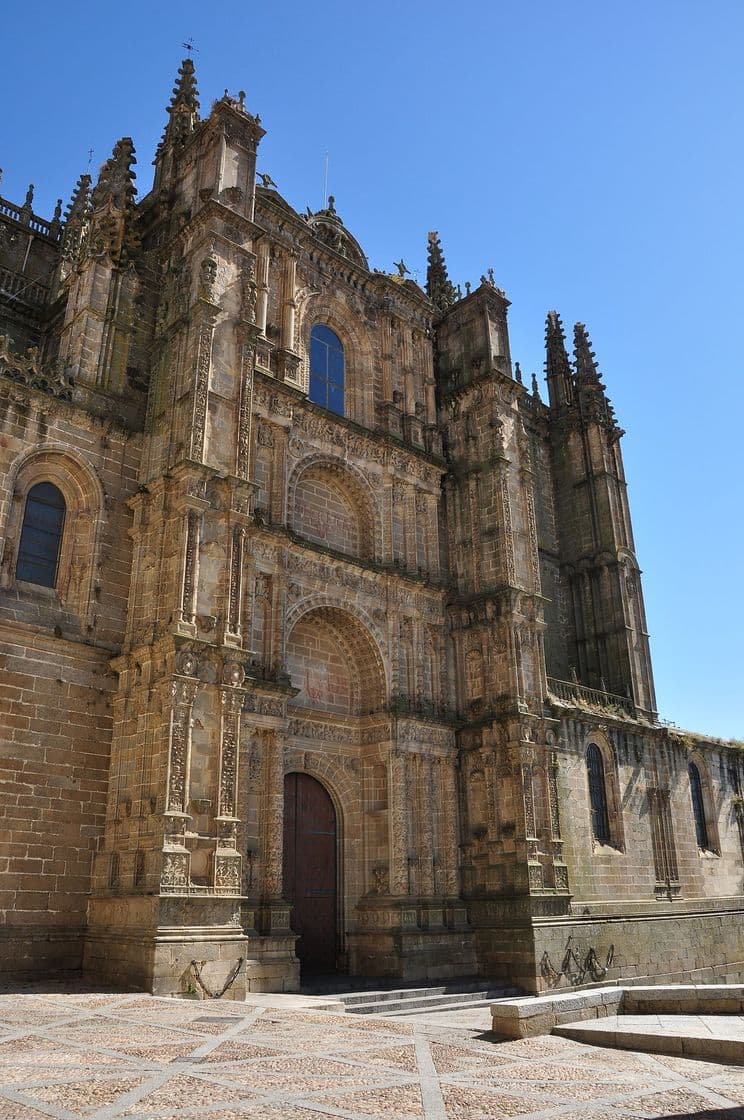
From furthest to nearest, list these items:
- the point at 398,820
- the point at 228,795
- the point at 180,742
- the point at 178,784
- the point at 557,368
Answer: the point at 557,368, the point at 398,820, the point at 228,795, the point at 180,742, the point at 178,784

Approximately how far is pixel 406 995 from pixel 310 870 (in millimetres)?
3371

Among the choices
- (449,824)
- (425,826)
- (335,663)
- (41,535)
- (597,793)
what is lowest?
(425,826)

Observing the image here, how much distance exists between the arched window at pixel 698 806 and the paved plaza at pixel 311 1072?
21952 mm

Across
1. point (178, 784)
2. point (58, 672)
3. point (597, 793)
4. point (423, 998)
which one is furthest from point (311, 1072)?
point (597, 793)

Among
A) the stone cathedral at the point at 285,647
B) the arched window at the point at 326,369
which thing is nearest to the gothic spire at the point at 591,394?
the stone cathedral at the point at 285,647

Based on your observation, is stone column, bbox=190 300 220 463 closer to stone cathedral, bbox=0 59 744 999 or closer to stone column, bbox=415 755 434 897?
stone cathedral, bbox=0 59 744 999

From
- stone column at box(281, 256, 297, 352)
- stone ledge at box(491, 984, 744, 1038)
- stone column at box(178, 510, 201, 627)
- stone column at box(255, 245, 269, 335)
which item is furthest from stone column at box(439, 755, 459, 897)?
stone column at box(255, 245, 269, 335)

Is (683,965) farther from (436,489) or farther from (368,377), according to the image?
(368,377)

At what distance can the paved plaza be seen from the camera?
6.57m

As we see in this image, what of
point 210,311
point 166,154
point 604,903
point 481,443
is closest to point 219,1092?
point 210,311

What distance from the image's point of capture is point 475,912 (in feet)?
71.1

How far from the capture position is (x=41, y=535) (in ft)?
56.1

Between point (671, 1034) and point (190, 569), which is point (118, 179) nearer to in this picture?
Answer: point (190, 569)

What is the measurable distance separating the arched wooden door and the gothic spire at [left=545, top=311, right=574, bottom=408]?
2152 cm
